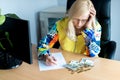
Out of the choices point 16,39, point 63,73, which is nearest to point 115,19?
point 63,73

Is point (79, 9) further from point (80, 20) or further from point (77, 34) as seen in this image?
point (77, 34)

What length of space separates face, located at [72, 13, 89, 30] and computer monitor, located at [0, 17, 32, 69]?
0.56 metres

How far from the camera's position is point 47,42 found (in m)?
1.84

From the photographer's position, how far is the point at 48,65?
61.9 inches

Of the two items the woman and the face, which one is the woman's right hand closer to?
the woman

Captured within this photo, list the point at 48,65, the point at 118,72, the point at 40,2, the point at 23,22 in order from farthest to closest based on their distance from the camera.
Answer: the point at 40,2
the point at 48,65
the point at 118,72
the point at 23,22

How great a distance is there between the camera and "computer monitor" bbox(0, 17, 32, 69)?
1.32 meters

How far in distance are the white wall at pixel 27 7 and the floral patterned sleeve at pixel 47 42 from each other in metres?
0.92

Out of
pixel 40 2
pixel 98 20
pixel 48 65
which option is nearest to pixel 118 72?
pixel 48 65

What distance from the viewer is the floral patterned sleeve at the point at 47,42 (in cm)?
172

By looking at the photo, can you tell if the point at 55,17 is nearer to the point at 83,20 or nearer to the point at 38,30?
the point at 38,30

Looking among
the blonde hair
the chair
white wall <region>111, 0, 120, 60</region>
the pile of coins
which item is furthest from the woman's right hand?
white wall <region>111, 0, 120, 60</region>

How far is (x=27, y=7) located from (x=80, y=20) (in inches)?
49.6

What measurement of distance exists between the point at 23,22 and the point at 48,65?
0.43m
